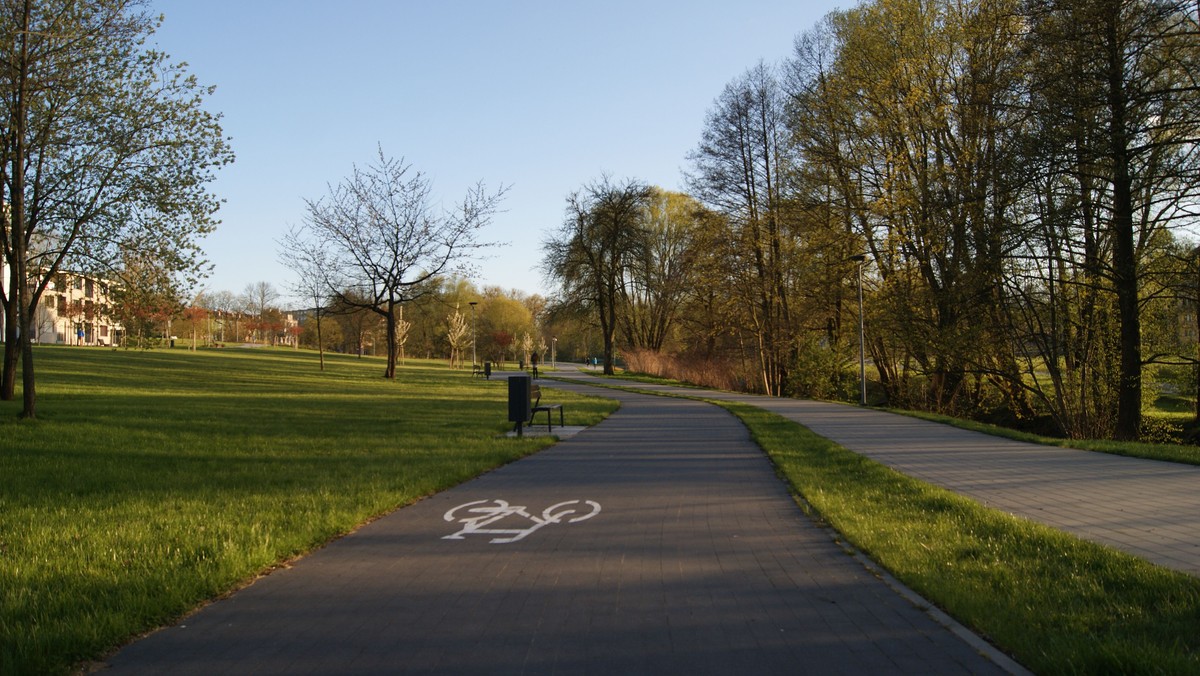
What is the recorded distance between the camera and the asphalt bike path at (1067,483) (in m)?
6.70

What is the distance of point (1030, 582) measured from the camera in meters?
5.25

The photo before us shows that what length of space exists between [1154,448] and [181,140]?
19799 mm

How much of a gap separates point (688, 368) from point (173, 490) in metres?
39.2

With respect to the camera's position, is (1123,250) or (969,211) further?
(969,211)

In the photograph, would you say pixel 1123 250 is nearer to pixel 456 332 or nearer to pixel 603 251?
pixel 603 251

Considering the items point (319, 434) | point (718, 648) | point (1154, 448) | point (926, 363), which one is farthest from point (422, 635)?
point (926, 363)

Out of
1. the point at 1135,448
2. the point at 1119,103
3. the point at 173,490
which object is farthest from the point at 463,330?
the point at 173,490

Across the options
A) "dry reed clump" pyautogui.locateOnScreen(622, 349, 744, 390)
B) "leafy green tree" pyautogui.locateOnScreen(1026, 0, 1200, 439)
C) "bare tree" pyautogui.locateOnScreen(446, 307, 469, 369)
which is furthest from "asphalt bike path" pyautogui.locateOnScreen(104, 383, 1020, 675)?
"bare tree" pyautogui.locateOnScreen(446, 307, 469, 369)

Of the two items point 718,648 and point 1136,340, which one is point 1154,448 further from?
point 718,648

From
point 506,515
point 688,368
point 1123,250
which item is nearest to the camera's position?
point 506,515

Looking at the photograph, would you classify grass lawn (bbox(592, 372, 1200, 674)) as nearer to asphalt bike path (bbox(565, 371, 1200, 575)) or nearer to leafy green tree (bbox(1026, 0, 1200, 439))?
asphalt bike path (bbox(565, 371, 1200, 575))

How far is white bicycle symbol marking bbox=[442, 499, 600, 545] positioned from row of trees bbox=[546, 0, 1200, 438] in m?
13.7

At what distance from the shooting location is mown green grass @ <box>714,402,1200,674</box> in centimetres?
393

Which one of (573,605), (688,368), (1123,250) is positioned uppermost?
(1123,250)
